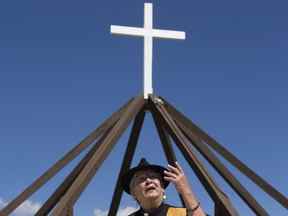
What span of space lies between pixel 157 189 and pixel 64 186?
2762 mm

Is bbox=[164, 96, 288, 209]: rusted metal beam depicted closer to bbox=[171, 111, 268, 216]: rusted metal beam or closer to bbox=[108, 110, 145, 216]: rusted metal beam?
bbox=[171, 111, 268, 216]: rusted metal beam

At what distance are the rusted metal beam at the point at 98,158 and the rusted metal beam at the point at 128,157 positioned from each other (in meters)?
0.55

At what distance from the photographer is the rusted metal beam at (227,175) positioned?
9.73m

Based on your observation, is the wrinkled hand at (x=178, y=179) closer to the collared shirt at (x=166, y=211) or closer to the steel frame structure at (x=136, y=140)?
the collared shirt at (x=166, y=211)

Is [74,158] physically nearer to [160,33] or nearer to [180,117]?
[180,117]

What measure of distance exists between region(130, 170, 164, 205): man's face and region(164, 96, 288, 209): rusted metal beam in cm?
265

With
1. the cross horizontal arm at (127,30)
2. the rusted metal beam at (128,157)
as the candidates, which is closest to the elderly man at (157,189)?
the rusted metal beam at (128,157)

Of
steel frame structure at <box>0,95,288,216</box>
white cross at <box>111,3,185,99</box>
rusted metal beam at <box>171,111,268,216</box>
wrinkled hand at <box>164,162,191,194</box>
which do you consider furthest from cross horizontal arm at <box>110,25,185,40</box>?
wrinkled hand at <box>164,162,191,194</box>

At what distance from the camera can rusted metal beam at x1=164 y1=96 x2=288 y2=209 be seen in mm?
10039

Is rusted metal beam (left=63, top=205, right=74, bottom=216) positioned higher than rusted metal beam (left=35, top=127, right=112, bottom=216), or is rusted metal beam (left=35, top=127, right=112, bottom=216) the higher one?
rusted metal beam (left=35, top=127, right=112, bottom=216)

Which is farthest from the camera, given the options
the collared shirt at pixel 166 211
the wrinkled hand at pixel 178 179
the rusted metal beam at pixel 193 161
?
the rusted metal beam at pixel 193 161

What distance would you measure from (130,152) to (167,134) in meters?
0.87

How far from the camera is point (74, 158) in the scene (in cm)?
1050

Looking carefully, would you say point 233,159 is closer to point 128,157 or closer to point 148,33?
point 128,157
